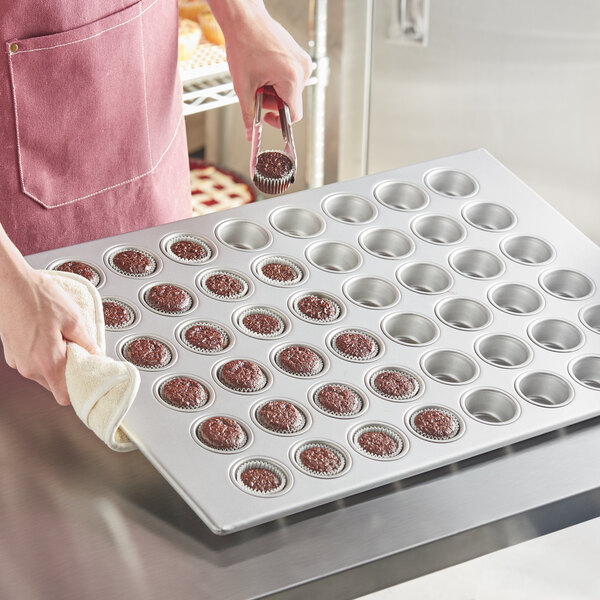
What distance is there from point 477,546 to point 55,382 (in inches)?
22.1

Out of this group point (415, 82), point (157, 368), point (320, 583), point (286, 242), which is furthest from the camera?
point (415, 82)

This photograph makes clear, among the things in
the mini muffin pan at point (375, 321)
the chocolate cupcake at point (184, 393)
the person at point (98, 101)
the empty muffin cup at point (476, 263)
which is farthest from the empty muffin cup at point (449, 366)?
the person at point (98, 101)

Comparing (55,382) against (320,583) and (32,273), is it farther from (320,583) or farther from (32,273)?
(320,583)

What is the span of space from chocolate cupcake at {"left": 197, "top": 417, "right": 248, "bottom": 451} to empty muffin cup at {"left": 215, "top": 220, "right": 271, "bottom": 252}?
0.44m

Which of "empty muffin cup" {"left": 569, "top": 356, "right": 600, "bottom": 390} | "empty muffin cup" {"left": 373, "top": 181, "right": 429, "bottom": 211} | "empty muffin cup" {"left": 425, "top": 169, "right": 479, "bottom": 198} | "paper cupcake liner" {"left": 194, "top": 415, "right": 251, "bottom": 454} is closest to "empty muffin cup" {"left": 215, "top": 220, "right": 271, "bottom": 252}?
"empty muffin cup" {"left": 373, "top": 181, "right": 429, "bottom": 211}

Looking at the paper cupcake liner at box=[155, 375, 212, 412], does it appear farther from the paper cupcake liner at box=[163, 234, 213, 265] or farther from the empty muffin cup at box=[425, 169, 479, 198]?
the empty muffin cup at box=[425, 169, 479, 198]

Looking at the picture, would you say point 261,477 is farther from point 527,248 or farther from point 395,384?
point 527,248

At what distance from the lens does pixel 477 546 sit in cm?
124

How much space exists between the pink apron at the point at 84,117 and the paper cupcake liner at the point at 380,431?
0.79 m

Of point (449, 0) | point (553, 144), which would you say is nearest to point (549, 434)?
point (553, 144)

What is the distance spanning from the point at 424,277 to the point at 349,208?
8.5 inches

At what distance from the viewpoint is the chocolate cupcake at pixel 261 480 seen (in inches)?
48.8

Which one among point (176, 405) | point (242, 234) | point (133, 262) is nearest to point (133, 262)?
point (133, 262)

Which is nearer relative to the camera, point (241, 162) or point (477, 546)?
point (477, 546)
